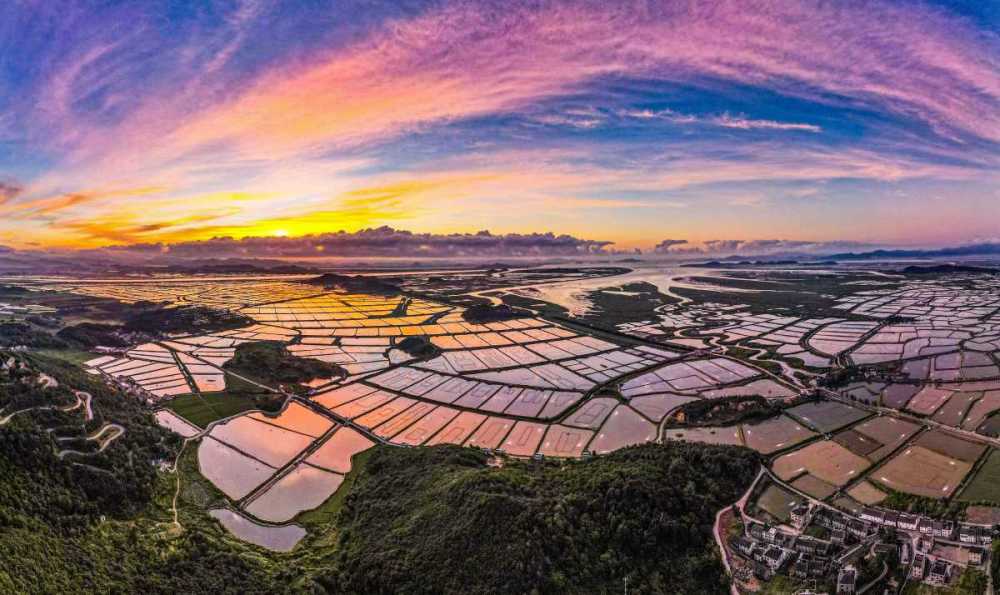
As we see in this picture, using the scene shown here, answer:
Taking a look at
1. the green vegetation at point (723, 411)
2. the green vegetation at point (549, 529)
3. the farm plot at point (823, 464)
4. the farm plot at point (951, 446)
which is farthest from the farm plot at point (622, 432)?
the farm plot at point (951, 446)

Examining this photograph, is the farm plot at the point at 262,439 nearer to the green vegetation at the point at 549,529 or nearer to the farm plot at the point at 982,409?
the green vegetation at the point at 549,529

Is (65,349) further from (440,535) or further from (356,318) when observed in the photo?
(440,535)

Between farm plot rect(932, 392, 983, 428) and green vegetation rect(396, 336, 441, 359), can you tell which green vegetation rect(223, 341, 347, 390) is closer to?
green vegetation rect(396, 336, 441, 359)

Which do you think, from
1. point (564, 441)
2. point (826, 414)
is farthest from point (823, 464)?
point (564, 441)

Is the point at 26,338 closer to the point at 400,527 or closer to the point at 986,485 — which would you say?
the point at 400,527

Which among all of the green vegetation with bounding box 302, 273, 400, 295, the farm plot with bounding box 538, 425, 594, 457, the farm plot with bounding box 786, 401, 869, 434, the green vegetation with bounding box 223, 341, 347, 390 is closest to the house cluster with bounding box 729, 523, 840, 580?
the farm plot with bounding box 538, 425, 594, 457
